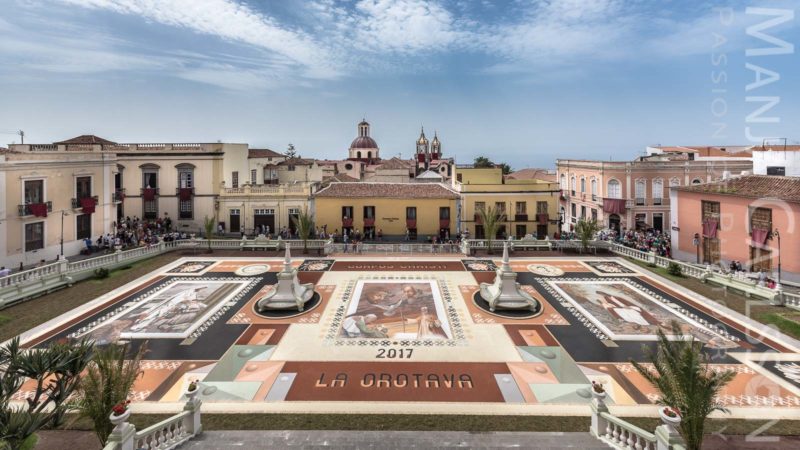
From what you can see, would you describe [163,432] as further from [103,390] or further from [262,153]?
[262,153]

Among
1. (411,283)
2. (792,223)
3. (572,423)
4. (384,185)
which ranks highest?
(384,185)

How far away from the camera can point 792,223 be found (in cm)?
2138

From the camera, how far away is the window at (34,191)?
24812 millimetres

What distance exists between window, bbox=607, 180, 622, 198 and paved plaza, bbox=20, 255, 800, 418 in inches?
669

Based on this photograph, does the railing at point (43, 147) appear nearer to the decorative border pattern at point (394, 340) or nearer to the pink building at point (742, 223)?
the decorative border pattern at point (394, 340)

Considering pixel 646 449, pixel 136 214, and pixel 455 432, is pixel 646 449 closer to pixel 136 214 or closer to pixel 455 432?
pixel 455 432

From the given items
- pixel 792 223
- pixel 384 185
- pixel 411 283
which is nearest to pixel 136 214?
pixel 384 185

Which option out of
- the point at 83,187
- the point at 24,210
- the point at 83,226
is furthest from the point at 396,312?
the point at 83,187

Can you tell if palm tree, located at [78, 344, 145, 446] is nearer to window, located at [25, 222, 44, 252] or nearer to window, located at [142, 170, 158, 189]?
window, located at [25, 222, 44, 252]

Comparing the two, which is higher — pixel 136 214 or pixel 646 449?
pixel 136 214

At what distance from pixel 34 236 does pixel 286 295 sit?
18447mm

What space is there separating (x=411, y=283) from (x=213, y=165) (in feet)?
82.6

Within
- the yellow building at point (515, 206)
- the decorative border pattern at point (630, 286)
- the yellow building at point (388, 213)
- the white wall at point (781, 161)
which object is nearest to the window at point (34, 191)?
the yellow building at point (388, 213)

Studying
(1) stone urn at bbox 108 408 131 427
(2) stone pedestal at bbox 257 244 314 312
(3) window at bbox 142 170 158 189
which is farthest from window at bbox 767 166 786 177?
A: (3) window at bbox 142 170 158 189
